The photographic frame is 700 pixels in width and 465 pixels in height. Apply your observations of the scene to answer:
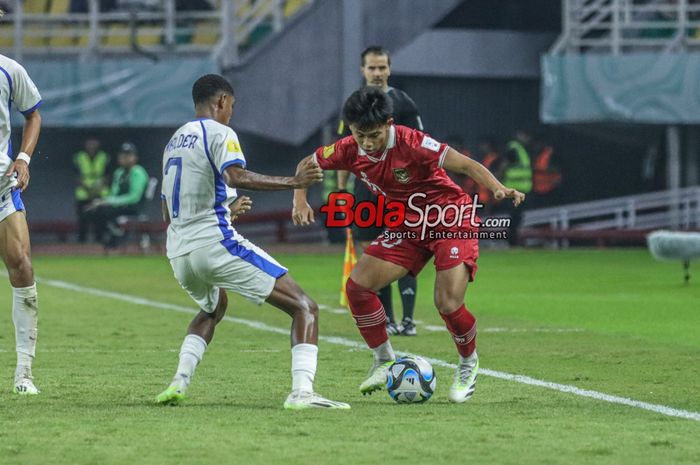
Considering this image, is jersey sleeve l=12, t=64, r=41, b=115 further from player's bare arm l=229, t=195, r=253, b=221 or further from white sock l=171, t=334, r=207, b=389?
white sock l=171, t=334, r=207, b=389

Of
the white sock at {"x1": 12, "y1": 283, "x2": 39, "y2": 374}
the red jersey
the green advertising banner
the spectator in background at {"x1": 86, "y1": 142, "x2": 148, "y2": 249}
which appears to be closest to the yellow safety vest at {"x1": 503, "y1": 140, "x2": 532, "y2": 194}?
the green advertising banner

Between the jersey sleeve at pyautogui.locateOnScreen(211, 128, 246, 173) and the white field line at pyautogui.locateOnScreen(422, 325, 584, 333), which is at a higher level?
the jersey sleeve at pyautogui.locateOnScreen(211, 128, 246, 173)

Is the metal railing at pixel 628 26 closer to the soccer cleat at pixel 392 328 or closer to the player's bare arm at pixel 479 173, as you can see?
the soccer cleat at pixel 392 328

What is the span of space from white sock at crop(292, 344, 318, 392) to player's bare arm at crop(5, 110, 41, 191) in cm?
183

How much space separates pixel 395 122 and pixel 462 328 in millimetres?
3804

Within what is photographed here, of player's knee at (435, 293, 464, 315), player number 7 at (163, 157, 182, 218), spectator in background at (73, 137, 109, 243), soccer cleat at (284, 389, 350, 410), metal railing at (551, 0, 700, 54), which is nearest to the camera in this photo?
soccer cleat at (284, 389, 350, 410)

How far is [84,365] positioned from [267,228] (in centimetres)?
1976

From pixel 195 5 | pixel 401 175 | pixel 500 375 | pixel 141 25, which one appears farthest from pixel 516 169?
pixel 401 175

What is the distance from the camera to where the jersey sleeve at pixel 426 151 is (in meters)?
8.34

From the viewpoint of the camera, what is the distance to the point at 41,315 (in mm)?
14336

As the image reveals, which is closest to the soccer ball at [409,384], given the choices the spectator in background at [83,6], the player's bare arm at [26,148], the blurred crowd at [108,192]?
the player's bare arm at [26,148]

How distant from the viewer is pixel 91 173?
28.3 m

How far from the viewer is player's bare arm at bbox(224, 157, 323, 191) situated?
7672mm

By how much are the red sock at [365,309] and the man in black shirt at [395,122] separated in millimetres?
2906
